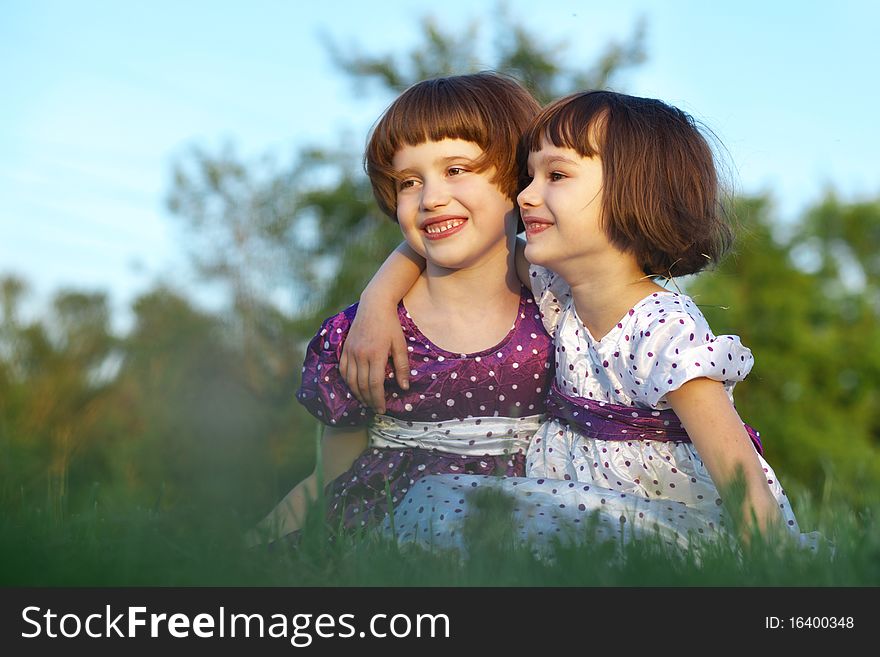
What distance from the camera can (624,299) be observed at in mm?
2848

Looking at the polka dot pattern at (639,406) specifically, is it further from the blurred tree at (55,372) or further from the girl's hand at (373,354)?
the blurred tree at (55,372)

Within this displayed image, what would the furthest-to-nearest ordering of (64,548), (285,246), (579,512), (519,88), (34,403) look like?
1. (285,246)
2. (34,403)
3. (519,88)
4. (579,512)
5. (64,548)

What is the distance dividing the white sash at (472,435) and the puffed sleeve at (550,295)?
13.1 inches

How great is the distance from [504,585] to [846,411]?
849 cm

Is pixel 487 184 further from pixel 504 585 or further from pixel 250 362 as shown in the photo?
pixel 250 362

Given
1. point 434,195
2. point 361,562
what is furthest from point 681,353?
point 361,562

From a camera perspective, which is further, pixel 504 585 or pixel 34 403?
pixel 34 403

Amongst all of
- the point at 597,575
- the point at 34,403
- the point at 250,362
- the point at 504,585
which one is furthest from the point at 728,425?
the point at 34,403

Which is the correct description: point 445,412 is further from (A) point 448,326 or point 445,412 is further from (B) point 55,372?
(B) point 55,372

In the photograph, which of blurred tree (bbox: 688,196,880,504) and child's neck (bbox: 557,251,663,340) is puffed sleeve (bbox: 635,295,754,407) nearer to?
child's neck (bbox: 557,251,663,340)

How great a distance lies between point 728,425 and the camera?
8.00ft

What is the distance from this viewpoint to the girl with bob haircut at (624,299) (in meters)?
2.61

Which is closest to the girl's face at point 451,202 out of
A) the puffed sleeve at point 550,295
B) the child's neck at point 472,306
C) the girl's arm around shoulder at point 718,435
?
the child's neck at point 472,306

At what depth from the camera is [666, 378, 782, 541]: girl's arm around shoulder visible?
7.51 ft
